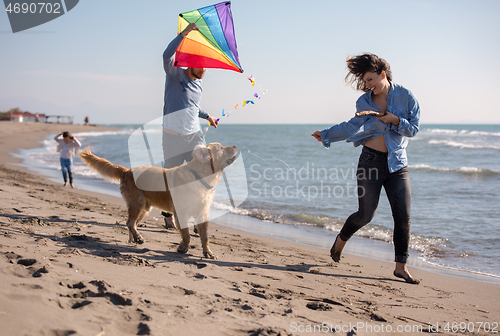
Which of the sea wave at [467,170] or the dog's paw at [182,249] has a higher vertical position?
the sea wave at [467,170]

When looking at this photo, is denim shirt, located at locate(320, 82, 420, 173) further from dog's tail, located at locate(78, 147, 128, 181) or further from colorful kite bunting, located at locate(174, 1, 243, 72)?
dog's tail, located at locate(78, 147, 128, 181)

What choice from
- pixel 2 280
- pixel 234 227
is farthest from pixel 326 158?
pixel 2 280

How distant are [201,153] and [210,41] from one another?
1.80 meters

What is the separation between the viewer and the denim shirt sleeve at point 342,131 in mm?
4180

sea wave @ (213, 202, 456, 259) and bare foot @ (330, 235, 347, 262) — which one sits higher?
bare foot @ (330, 235, 347, 262)

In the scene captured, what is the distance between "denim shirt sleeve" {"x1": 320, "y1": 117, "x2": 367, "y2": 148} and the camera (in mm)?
4180

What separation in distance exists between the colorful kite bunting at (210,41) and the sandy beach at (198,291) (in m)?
2.67

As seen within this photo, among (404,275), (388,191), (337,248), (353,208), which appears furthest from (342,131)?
(353,208)

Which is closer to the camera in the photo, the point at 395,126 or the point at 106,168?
the point at 395,126

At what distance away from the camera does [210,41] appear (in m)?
5.00

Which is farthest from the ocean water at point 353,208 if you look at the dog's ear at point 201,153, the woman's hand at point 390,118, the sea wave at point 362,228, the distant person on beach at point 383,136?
the woman's hand at point 390,118

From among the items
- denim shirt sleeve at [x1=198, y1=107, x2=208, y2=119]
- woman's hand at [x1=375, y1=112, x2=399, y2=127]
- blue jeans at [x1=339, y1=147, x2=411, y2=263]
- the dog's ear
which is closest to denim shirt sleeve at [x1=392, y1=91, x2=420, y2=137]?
woman's hand at [x1=375, y1=112, x2=399, y2=127]

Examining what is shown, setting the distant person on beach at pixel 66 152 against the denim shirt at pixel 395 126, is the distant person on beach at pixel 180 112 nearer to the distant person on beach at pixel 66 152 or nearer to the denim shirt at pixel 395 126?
the denim shirt at pixel 395 126

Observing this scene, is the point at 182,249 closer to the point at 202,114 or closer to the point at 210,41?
the point at 202,114
